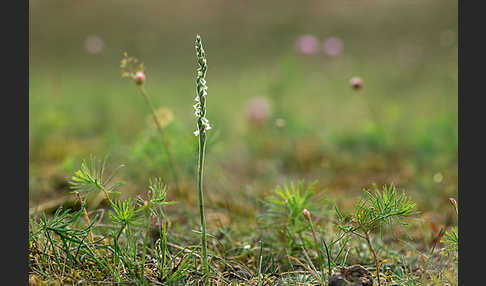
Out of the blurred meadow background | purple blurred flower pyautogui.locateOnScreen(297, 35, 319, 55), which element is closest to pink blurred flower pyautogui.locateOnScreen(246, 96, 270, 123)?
the blurred meadow background

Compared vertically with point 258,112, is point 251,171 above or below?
below

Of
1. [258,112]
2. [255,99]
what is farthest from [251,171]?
[255,99]

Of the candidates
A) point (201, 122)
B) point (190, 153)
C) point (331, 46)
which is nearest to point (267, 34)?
point (331, 46)

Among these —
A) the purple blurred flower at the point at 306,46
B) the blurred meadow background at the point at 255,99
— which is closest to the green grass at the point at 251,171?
the blurred meadow background at the point at 255,99

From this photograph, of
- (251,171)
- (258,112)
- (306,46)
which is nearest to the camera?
(251,171)

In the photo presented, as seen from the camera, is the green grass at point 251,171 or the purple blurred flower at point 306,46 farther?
the purple blurred flower at point 306,46

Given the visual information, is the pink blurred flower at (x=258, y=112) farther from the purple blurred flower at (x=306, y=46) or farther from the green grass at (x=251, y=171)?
the purple blurred flower at (x=306, y=46)

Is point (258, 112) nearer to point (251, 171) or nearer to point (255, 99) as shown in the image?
point (255, 99)

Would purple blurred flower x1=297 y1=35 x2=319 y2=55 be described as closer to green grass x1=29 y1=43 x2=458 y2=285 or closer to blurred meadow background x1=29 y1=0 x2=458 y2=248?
blurred meadow background x1=29 y1=0 x2=458 y2=248

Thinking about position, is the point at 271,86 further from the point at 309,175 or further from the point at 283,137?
the point at 309,175
